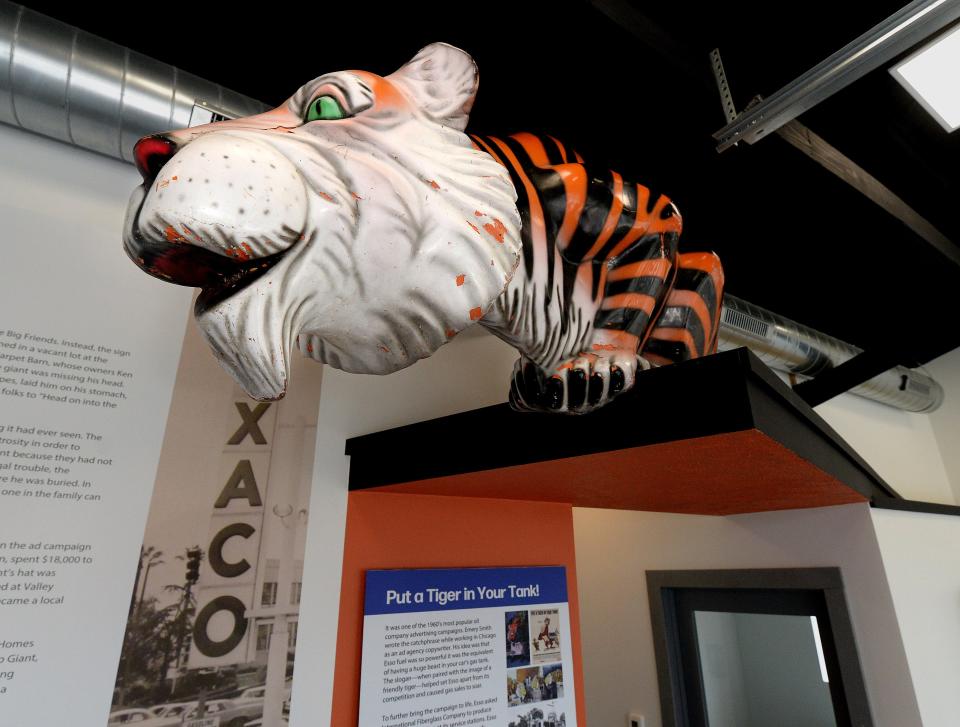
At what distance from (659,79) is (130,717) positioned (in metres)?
1.65

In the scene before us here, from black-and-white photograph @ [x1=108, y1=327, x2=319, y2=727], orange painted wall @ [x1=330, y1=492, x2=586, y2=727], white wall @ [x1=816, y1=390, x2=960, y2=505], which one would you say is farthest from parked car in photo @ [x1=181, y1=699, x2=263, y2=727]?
white wall @ [x1=816, y1=390, x2=960, y2=505]

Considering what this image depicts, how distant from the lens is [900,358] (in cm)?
127

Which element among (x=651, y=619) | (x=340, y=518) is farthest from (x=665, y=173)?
(x=651, y=619)

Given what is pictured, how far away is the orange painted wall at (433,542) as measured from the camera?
108 cm

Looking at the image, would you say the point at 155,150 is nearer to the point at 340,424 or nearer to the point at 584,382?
the point at 584,382

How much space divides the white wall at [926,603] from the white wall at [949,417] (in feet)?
7.09

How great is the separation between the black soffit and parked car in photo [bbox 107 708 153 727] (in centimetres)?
51

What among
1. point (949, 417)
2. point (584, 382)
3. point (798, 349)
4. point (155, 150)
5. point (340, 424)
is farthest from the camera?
point (949, 417)

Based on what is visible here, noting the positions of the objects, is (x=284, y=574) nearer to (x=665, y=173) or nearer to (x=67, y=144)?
(x=67, y=144)

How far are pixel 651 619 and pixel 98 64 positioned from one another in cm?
264

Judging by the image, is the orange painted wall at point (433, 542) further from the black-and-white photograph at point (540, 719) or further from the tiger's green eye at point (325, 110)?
the tiger's green eye at point (325, 110)

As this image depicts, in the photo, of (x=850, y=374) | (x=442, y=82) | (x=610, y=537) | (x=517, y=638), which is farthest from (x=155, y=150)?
(x=610, y=537)

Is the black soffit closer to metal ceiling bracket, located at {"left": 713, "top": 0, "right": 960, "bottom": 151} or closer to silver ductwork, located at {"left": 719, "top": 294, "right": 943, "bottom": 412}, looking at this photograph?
metal ceiling bracket, located at {"left": 713, "top": 0, "right": 960, "bottom": 151}

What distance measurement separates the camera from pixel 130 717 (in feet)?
2.85
